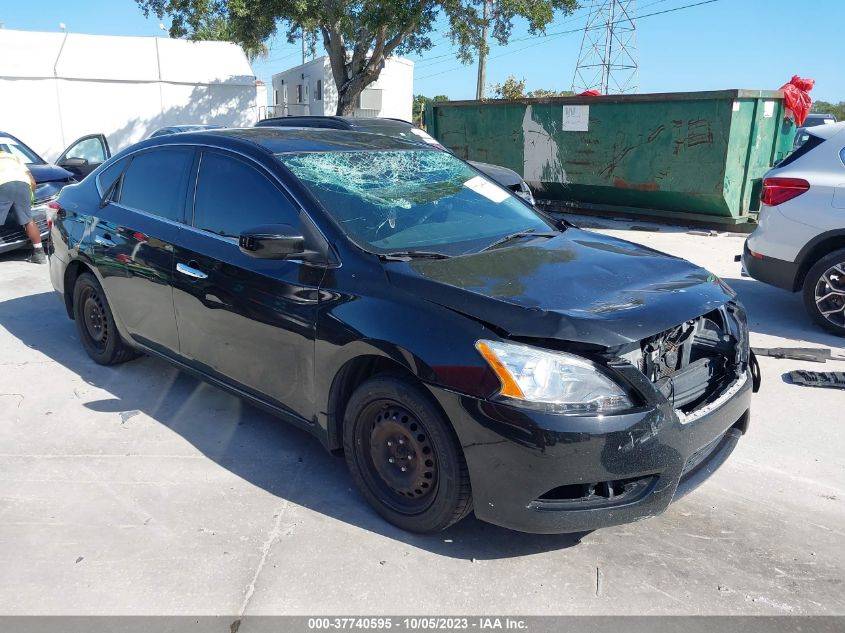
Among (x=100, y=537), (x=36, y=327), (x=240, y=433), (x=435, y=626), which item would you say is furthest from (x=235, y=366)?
(x=36, y=327)

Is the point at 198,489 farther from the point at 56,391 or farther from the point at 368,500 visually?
the point at 56,391

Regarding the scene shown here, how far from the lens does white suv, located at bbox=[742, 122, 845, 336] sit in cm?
584

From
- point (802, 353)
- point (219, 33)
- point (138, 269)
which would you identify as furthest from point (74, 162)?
point (219, 33)

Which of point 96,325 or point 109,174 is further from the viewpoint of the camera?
point 96,325

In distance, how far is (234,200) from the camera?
3.96 metres

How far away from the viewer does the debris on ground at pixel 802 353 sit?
546 cm

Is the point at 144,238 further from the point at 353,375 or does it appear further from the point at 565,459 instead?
the point at 565,459

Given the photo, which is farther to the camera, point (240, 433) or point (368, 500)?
point (240, 433)

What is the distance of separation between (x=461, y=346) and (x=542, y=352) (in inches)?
12.4

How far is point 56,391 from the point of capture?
4.98 metres

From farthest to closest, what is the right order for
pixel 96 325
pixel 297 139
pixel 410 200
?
pixel 96 325, pixel 297 139, pixel 410 200

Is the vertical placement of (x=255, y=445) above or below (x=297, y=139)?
below

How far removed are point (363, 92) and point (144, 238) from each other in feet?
108

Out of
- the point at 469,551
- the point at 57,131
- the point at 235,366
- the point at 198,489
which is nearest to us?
the point at 469,551
